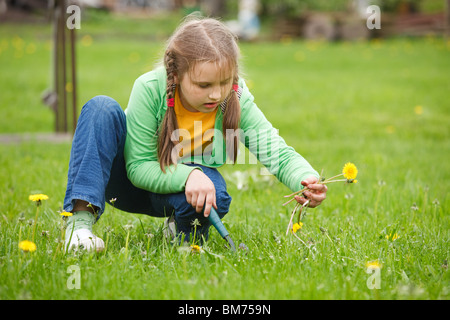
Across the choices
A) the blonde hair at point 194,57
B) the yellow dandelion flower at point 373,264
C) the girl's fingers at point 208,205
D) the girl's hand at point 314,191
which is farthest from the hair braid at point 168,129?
the yellow dandelion flower at point 373,264

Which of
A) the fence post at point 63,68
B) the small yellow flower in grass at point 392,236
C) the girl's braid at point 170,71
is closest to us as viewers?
the girl's braid at point 170,71

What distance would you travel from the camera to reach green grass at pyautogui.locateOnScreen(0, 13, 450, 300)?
1.86 m

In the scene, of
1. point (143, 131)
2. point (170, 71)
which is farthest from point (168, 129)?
point (170, 71)

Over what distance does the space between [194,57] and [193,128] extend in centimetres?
36

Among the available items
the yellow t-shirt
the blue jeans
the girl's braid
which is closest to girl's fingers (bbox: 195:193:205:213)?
the blue jeans

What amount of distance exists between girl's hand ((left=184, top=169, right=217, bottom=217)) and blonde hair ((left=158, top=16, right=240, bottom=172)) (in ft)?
0.52

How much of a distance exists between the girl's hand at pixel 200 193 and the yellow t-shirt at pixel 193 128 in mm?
271

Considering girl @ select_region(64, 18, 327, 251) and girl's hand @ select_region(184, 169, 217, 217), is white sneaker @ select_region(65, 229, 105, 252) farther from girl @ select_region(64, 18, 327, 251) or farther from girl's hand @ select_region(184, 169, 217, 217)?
girl's hand @ select_region(184, 169, 217, 217)

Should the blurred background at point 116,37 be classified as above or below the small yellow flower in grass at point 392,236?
above

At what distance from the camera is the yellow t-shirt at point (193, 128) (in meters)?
2.35

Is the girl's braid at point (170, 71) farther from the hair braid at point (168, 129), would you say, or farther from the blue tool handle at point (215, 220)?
the blue tool handle at point (215, 220)

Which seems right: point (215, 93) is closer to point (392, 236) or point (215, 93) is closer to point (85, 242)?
point (85, 242)

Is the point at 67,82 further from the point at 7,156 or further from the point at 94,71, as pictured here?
→ the point at 94,71

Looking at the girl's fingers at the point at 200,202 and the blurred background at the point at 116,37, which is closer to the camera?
the girl's fingers at the point at 200,202
